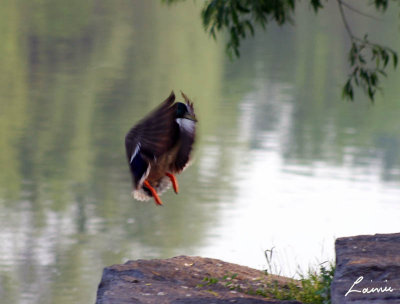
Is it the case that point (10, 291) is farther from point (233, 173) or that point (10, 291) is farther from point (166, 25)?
point (166, 25)

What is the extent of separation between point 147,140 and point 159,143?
0.21ft

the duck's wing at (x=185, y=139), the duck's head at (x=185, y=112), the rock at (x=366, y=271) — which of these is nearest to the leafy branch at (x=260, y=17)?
the rock at (x=366, y=271)

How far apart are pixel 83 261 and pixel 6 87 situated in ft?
36.1

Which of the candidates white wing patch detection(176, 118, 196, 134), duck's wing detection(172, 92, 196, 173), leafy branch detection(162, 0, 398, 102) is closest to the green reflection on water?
leafy branch detection(162, 0, 398, 102)

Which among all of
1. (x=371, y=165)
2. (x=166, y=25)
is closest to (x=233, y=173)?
(x=371, y=165)

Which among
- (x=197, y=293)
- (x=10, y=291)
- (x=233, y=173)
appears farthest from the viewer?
(x=233, y=173)

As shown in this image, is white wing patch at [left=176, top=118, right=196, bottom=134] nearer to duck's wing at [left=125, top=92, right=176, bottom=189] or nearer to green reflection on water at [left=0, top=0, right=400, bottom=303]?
duck's wing at [left=125, top=92, right=176, bottom=189]

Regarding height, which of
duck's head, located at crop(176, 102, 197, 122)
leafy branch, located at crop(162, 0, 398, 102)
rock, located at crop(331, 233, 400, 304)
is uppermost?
leafy branch, located at crop(162, 0, 398, 102)

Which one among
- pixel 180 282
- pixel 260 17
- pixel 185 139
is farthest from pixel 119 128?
pixel 185 139

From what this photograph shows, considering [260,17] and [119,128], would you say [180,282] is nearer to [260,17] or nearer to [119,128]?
[260,17]

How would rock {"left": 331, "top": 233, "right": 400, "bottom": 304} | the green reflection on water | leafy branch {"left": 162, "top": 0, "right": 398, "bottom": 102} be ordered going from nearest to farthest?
rock {"left": 331, "top": 233, "right": 400, "bottom": 304} → leafy branch {"left": 162, "top": 0, "right": 398, "bottom": 102} → the green reflection on water

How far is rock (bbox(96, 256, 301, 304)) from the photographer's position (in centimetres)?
453

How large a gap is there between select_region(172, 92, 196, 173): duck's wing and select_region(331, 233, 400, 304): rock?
102cm

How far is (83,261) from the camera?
9094mm
